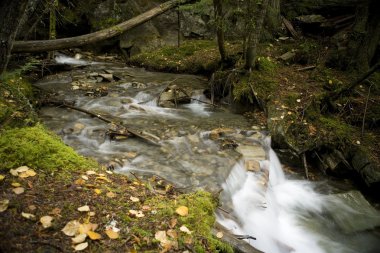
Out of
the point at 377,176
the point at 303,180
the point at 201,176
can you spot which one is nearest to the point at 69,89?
the point at 201,176

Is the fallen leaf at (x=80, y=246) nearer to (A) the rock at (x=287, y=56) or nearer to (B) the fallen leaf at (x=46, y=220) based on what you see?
(B) the fallen leaf at (x=46, y=220)

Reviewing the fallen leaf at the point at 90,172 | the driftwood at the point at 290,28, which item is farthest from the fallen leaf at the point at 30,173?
the driftwood at the point at 290,28

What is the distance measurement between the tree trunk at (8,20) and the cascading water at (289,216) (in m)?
3.05

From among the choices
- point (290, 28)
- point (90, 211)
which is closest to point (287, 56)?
point (290, 28)

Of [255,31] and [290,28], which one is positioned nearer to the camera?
[255,31]

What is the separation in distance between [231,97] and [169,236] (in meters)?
6.07

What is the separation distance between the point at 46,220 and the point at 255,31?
6.82 m

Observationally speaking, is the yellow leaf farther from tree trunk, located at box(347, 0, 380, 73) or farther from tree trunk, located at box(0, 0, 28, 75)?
tree trunk, located at box(347, 0, 380, 73)

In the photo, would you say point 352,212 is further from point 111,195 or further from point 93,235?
point 93,235

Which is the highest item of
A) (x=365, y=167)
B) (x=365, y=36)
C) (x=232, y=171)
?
(x=365, y=36)

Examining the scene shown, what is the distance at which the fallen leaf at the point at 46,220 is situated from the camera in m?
2.63

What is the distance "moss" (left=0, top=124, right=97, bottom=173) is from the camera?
132 inches

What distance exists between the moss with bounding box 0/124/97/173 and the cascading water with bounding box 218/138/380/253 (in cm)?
202

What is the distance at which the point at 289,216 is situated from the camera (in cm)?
539
